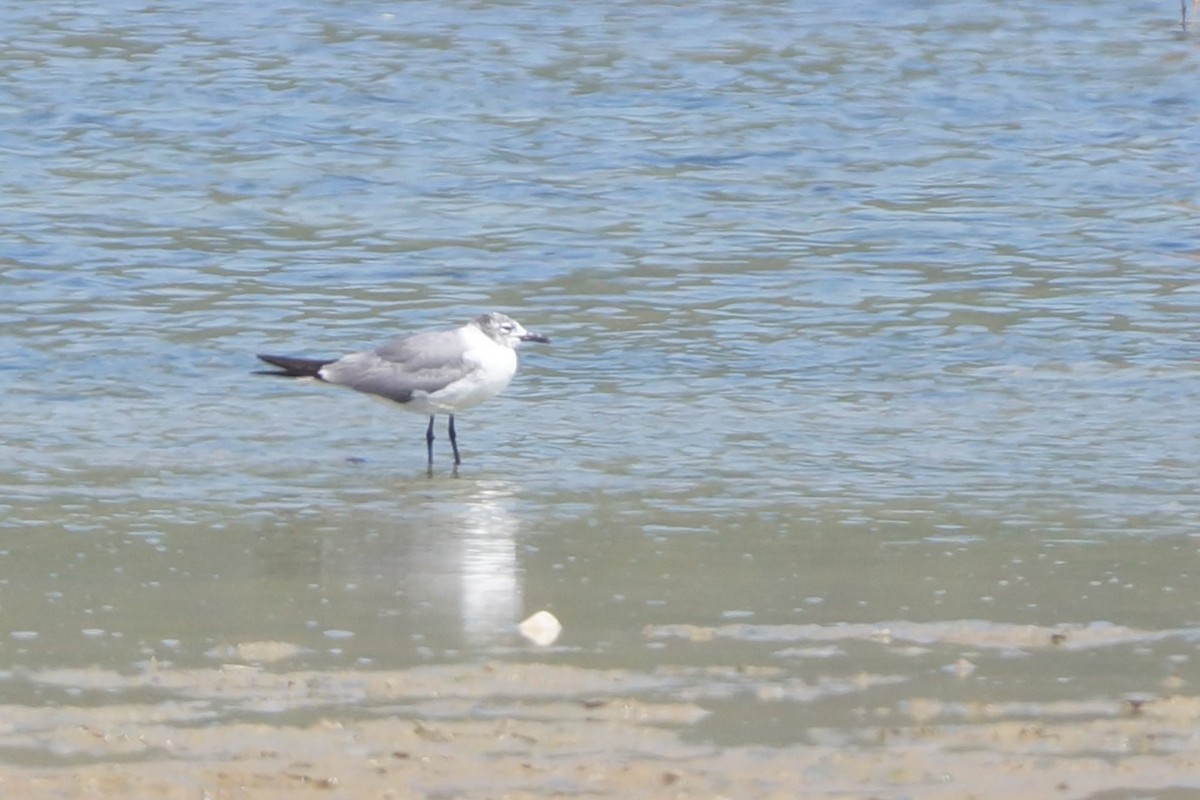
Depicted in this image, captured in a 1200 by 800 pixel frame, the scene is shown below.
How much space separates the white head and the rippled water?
0.33 metres

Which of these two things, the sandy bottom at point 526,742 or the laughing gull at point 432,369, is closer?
the sandy bottom at point 526,742

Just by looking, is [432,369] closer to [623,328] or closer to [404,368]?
[404,368]

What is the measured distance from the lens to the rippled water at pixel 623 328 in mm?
6008

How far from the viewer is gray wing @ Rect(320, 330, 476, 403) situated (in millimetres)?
8523

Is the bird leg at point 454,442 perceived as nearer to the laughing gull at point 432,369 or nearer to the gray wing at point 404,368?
the laughing gull at point 432,369

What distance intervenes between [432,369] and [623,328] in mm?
2045

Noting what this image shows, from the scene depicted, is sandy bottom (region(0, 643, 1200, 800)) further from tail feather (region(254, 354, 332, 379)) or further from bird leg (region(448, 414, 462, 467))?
tail feather (region(254, 354, 332, 379))

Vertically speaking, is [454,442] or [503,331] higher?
[503,331]

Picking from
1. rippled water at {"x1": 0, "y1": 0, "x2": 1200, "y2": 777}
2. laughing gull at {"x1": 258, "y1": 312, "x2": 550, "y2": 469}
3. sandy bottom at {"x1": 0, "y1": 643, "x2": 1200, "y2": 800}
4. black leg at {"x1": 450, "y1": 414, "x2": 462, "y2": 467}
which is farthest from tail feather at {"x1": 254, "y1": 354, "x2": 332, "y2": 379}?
sandy bottom at {"x1": 0, "y1": 643, "x2": 1200, "y2": 800}

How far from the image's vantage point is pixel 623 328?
10.5 m

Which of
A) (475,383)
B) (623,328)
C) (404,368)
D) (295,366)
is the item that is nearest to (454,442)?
(475,383)

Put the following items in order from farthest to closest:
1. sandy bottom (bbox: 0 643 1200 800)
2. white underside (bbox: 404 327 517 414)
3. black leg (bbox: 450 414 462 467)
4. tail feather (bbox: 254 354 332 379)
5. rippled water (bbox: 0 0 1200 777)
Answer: tail feather (bbox: 254 354 332 379)
white underside (bbox: 404 327 517 414)
black leg (bbox: 450 414 462 467)
rippled water (bbox: 0 0 1200 777)
sandy bottom (bbox: 0 643 1200 800)

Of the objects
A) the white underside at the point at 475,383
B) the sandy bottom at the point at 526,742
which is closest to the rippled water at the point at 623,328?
the sandy bottom at the point at 526,742

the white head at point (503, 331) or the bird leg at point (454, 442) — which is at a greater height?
the white head at point (503, 331)
